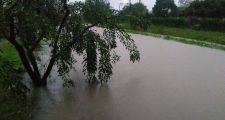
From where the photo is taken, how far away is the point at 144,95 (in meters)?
8.85

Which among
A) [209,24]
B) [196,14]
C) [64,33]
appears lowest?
[209,24]

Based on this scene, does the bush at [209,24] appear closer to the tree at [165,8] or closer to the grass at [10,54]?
the tree at [165,8]

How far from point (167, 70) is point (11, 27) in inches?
188

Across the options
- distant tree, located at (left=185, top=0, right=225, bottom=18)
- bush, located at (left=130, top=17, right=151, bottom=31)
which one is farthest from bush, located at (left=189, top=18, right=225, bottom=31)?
bush, located at (left=130, top=17, right=151, bottom=31)

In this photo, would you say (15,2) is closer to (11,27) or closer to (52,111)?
(11,27)

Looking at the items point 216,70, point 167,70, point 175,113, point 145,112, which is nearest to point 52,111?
point 145,112

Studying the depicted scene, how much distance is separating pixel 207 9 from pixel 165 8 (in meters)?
6.97

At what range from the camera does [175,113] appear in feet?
24.4

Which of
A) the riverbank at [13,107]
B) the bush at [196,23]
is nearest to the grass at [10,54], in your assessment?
the riverbank at [13,107]

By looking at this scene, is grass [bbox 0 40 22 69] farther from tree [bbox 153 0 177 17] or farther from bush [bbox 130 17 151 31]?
tree [bbox 153 0 177 17]

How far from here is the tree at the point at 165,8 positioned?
38.6 metres

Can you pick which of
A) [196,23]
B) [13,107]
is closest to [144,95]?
[13,107]

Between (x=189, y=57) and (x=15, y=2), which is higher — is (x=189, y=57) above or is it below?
below

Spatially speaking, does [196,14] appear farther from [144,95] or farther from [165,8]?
[144,95]
